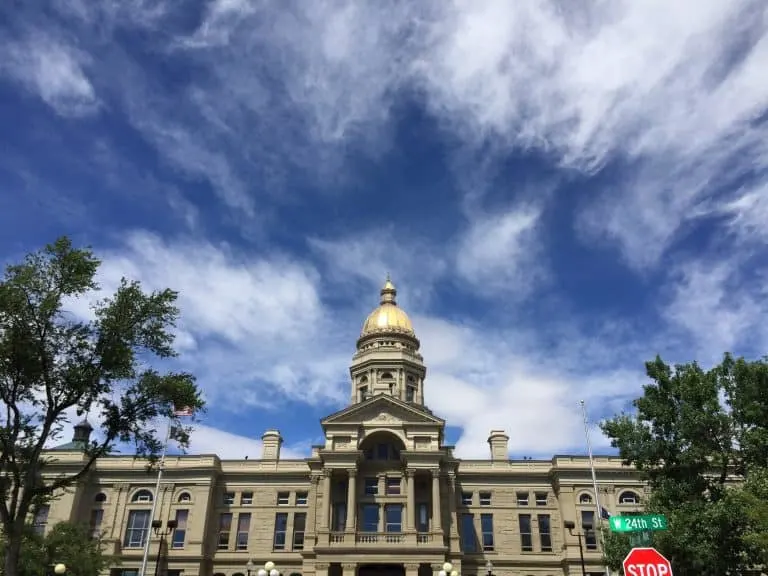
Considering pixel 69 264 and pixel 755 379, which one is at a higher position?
pixel 69 264

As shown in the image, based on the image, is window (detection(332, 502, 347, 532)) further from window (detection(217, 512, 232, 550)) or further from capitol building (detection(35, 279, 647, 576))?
window (detection(217, 512, 232, 550))

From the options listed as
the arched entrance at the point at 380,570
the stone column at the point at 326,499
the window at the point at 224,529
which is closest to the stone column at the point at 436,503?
the arched entrance at the point at 380,570

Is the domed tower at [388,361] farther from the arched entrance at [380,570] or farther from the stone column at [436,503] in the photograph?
the arched entrance at [380,570]

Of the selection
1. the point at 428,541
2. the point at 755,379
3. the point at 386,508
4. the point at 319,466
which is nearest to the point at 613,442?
the point at 755,379

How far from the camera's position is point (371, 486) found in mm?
51594

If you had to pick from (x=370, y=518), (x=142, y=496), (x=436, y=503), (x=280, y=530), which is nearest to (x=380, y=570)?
(x=370, y=518)

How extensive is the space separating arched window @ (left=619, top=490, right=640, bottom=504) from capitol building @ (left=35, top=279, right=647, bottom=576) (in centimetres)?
11

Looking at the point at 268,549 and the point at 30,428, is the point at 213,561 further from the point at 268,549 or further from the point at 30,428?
the point at 30,428

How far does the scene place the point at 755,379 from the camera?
105 feet

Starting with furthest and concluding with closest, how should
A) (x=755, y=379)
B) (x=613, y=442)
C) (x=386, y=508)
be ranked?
(x=386, y=508) < (x=613, y=442) < (x=755, y=379)

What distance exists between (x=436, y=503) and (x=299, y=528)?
13.1 meters

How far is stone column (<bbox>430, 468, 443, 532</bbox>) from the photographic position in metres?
47.4

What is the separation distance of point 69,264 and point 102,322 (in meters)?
2.80

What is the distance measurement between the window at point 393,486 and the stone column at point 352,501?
351 centimetres
